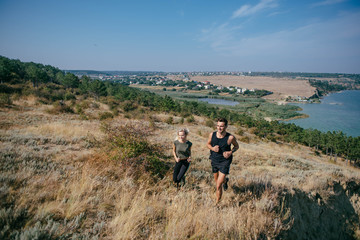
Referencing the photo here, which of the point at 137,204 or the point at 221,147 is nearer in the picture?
the point at 137,204

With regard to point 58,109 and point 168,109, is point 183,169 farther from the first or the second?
point 168,109

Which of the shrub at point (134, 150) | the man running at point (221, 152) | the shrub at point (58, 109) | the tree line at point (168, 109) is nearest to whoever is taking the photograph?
the man running at point (221, 152)

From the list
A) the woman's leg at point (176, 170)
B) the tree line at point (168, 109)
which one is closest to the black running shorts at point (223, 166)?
the woman's leg at point (176, 170)

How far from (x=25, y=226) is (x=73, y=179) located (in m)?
1.50

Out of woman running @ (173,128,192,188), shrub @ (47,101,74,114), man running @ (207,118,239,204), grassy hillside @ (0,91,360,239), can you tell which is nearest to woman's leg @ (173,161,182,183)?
woman running @ (173,128,192,188)

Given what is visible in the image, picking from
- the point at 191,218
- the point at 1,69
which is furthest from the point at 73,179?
the point at 1,69

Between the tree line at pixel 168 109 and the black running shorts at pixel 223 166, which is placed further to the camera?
the tree line at pixel 168 109

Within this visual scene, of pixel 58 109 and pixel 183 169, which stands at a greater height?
pixel 183 169

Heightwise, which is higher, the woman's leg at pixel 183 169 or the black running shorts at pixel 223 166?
the black running shorts at pixel 223 166

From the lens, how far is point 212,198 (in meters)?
3.99

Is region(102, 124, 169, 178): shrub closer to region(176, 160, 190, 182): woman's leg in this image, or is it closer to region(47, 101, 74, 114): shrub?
region(176, 160, 190, 182): woman's leg

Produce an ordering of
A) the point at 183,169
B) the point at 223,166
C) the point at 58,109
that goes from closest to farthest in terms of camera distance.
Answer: the point at 223,166, the point at 183,169, the point at 58,109

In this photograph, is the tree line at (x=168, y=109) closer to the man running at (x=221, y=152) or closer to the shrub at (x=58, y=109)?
the shrub at (x=58, y=109)

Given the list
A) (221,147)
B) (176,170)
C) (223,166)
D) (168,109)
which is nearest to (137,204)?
(176,170)
